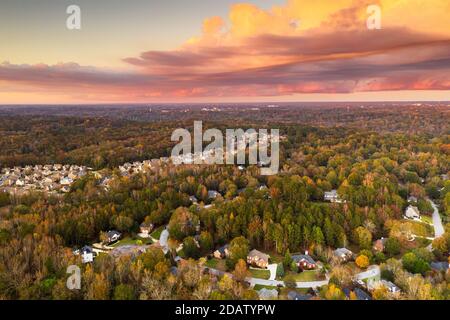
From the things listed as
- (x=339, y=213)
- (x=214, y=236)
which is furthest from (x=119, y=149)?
(x=339, y=213)

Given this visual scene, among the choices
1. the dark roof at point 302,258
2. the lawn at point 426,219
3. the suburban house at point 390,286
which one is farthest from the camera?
the lawn at point 426,219

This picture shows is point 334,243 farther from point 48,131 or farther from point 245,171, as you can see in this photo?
point 48,131

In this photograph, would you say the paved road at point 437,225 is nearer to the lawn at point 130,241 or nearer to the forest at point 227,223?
the forest at point 227,223

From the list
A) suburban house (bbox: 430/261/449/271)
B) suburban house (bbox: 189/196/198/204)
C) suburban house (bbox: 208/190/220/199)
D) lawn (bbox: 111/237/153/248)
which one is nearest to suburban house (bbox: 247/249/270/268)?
lawn (bbox: 111/237/153/248)

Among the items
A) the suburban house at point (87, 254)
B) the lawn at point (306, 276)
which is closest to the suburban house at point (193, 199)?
the suburban house at point (87, 254)

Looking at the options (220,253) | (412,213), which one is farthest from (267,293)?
(412,213)
